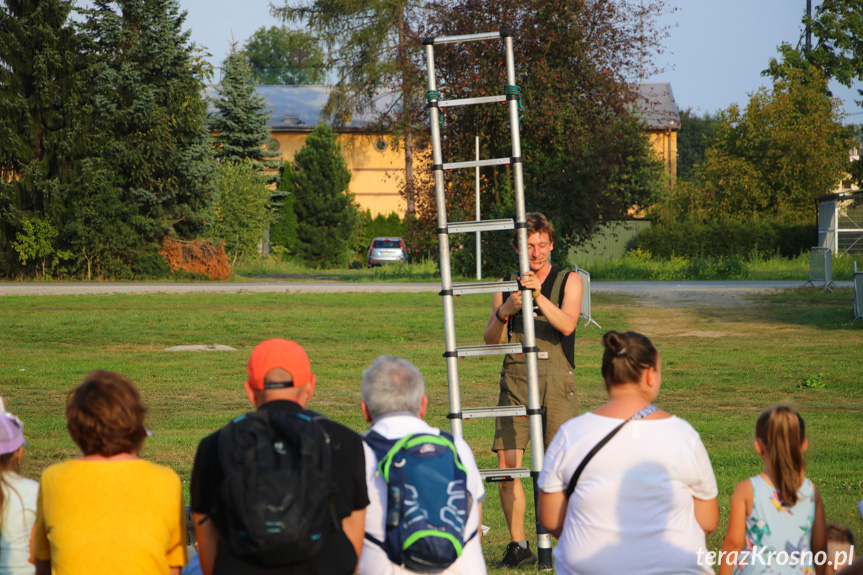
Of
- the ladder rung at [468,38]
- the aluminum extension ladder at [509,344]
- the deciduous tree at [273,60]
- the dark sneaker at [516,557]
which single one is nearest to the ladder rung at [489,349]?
the aluminum extension ladder at [509,344]

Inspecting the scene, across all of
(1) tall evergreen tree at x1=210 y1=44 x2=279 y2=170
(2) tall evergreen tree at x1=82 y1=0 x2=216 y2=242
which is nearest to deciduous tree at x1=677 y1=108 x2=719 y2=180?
(1) tall evergreen tree at x1=210 y1=44 x2=279 y2=170

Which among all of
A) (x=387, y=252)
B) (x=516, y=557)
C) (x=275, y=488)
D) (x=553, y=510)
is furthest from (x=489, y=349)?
(x=387, y=252)

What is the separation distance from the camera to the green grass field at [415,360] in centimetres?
891

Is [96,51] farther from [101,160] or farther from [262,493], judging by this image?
[262,493]

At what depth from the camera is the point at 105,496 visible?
2957 millimetres

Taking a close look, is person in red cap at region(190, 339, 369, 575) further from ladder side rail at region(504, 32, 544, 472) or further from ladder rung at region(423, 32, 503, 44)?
ladder rung at region(423, 32, 503, 44)

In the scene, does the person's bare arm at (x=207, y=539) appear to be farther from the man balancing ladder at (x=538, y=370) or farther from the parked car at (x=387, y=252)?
the parked car at (x=387, y=252)

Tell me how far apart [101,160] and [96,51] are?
13.9 feet

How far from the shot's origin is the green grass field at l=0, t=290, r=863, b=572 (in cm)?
891

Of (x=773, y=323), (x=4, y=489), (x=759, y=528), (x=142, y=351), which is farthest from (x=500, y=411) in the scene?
(x=773, y=323)

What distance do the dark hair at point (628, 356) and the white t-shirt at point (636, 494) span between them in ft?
0.56

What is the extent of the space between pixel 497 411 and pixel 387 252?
140 feet

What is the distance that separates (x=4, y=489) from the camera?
130 inches

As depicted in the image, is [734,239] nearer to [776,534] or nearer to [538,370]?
[538,370]
